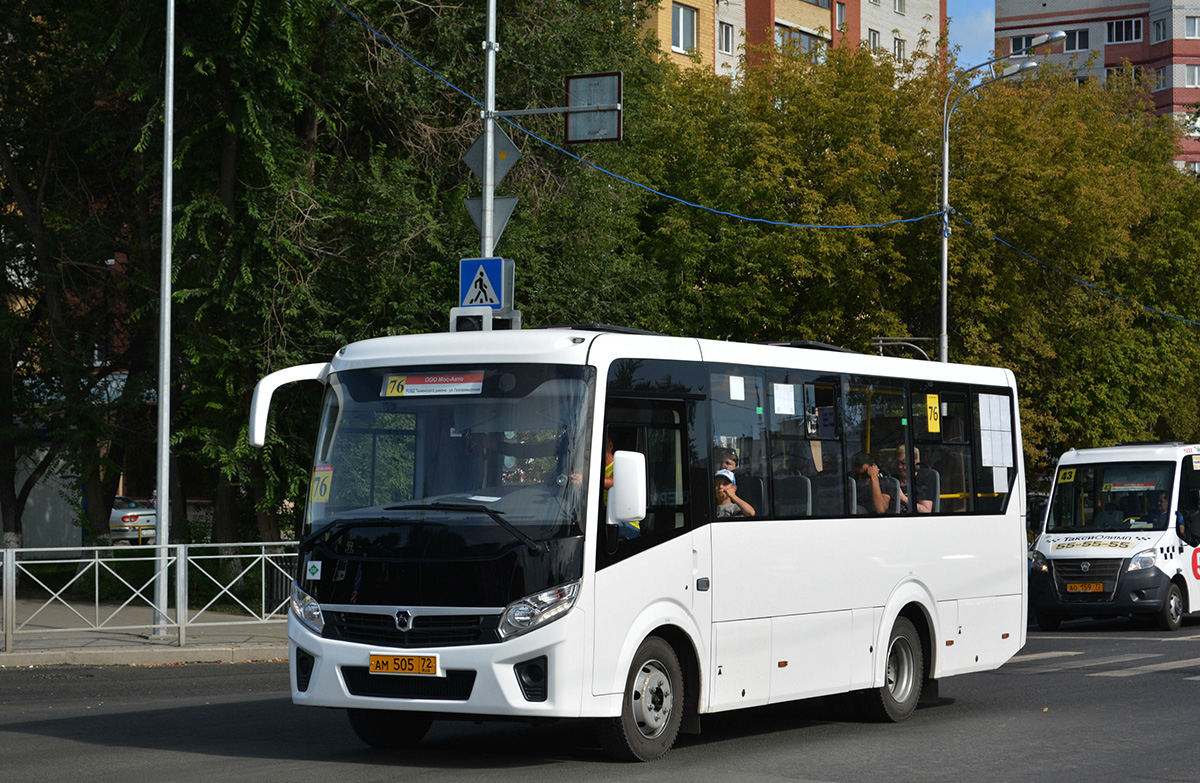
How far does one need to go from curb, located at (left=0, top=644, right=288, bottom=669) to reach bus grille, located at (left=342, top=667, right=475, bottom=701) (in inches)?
344

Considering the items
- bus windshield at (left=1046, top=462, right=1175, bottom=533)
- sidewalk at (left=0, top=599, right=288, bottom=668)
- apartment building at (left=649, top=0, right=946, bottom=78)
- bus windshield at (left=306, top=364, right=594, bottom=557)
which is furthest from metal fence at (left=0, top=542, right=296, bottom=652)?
apartment building at (left=649, top=0, right=946, bottom=78)

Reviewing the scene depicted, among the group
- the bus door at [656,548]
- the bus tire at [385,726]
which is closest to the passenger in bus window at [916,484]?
the bus door at [656,548]

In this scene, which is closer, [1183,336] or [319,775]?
[319,775]

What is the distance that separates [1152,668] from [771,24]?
42.8m

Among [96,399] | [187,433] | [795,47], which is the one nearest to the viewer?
[187,433]

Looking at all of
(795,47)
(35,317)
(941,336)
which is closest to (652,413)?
(35,317)

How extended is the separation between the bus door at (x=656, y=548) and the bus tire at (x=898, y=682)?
2.48 metres

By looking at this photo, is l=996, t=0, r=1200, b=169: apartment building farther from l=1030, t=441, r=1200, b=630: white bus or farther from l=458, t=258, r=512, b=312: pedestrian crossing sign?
l=458, t=258, r=512, b=312: pedestrian crossing sign

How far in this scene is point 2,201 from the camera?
2731 centimetres

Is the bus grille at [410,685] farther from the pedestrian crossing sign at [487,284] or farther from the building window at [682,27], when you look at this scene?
the building window at [682,27]

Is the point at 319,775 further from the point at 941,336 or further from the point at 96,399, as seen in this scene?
the point at 941,336

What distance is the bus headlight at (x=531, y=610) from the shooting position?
8891mm

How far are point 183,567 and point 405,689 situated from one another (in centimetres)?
1009

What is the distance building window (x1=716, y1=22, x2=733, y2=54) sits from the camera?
179ft
